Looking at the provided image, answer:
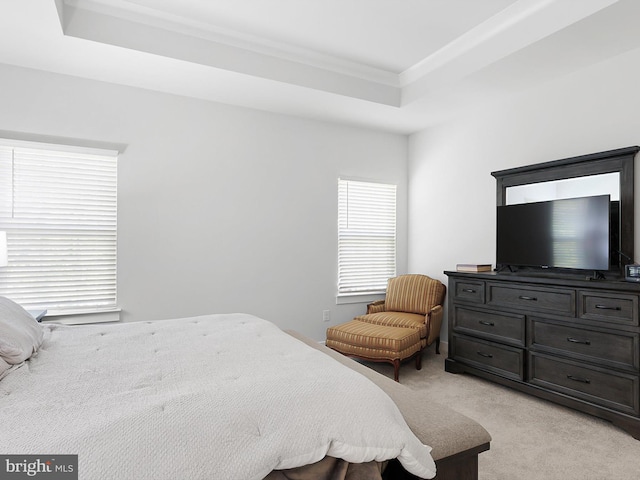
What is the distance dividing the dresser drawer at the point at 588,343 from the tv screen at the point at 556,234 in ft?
1.69

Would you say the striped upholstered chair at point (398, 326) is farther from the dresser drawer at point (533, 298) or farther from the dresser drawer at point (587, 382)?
the dresser drawer at point (587, 382)

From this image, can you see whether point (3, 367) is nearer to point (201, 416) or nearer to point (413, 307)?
point (201, 416)

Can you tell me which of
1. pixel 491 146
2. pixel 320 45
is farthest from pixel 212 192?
pixel 491 146

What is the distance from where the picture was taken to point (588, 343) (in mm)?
2930

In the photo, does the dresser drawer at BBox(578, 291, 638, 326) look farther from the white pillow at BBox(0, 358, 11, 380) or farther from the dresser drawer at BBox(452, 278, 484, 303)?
the white pillow at BBox(0, 358, 11, 380)

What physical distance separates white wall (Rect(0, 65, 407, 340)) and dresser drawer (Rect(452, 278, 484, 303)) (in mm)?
1365

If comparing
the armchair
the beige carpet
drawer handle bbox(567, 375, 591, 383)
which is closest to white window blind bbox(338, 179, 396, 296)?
the armchair

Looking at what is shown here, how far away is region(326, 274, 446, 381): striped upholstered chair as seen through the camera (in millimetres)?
3783

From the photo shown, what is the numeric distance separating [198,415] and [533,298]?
292 cm

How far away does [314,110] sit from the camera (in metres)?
4.37

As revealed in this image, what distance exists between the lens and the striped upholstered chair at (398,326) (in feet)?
12.4

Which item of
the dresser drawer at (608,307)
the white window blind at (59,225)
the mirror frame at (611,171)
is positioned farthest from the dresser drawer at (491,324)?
the white window blind at (59,225)

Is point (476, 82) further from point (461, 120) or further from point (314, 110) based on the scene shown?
point (314, 110)

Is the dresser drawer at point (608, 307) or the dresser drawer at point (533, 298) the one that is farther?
the dresser drawer at point (533, 298)
